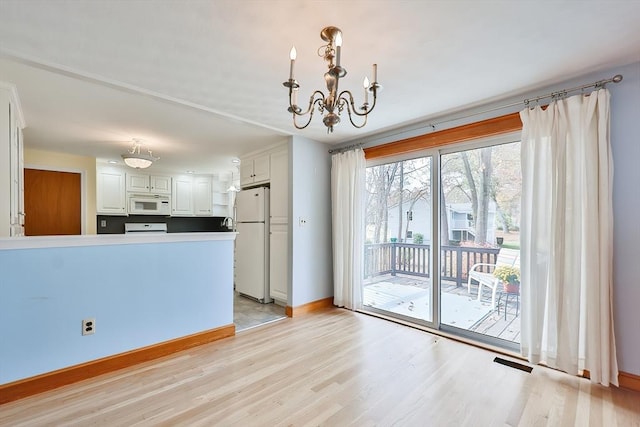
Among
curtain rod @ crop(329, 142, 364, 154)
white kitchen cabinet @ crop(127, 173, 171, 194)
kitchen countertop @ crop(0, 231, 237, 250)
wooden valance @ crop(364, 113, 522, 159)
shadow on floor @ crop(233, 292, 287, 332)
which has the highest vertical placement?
curtain rod @ crop(329, 142, 364, 154)

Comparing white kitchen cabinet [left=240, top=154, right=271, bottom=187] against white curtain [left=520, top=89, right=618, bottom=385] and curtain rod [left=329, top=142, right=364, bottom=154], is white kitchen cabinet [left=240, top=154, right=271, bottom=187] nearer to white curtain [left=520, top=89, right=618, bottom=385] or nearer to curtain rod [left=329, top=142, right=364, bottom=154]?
curtain rod [left=329, top=142, right=364, bottom=154]

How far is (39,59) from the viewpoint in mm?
1937

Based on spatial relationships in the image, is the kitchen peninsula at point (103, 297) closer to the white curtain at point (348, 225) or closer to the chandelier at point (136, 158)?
the white curtain at point (348, 225)

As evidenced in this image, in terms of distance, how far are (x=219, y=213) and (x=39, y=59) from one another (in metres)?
4.86

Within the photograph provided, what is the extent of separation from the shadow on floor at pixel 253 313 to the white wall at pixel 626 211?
10.1 ft

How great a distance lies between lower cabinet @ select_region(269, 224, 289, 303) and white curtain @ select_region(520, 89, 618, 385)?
2.60 m

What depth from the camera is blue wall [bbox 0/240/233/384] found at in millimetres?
1937

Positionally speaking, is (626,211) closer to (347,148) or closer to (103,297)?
(347,148)

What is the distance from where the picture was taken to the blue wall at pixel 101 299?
6.35ft

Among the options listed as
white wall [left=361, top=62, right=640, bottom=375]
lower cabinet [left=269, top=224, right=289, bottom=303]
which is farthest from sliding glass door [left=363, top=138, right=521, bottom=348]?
lower cabinet [left=269, top=224, right=289, bottom=303]

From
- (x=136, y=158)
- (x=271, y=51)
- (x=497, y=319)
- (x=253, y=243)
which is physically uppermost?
(x=271, y=51)

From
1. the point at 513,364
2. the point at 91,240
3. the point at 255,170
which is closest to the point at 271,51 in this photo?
the point at 91,240

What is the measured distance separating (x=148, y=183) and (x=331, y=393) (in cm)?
547

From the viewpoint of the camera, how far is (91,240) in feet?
7.25
